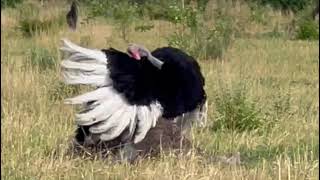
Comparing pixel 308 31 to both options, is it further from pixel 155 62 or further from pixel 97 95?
pixel 97 95

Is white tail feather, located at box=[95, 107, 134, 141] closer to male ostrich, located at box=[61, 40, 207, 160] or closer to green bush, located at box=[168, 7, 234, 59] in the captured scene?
male ostrich, located at box=[61, 40, 207, 160]

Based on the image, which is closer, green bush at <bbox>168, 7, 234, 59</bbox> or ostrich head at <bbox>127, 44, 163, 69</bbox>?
ostrich head at <bbox>127, 44, 163, 69</bbox>

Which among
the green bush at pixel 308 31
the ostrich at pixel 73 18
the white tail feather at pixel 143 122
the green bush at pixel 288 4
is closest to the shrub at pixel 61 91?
the white tail feather at pixel 143 122

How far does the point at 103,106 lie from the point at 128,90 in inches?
7.9

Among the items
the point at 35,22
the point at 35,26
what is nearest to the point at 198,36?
the point at 35,26

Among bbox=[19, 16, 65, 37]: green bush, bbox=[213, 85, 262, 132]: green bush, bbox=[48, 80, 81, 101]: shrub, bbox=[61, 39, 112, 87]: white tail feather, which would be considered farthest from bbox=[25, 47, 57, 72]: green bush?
bbox=[19, 16, 65, 37]: green bush

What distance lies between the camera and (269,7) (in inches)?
1065

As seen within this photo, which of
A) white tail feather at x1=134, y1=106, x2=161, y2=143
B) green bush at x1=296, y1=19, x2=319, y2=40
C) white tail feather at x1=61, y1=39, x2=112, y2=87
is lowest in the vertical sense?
green bush at x1=296, y1=19, x2=319, y2=40

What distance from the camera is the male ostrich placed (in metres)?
5.64

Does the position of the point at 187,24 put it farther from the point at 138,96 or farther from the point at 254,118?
the point at 138,96

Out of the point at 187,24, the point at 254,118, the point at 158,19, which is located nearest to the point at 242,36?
the point at 158,19

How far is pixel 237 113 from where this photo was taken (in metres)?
7.40

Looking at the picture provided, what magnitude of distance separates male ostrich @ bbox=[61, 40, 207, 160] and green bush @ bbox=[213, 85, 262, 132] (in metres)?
1.33

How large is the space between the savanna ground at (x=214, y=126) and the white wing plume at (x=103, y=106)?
0.74 ft
